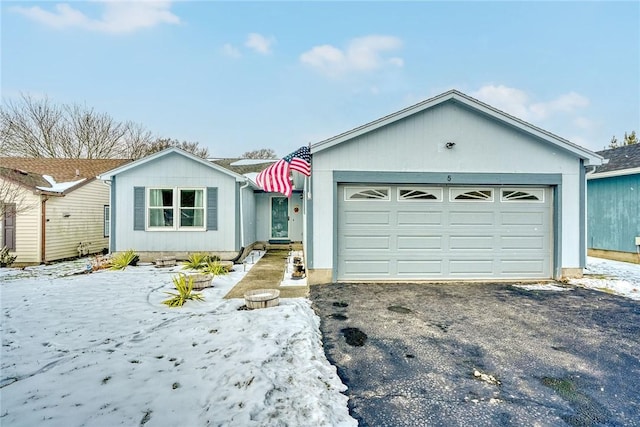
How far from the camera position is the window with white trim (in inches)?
377

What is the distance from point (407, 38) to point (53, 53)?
16334 millimetres

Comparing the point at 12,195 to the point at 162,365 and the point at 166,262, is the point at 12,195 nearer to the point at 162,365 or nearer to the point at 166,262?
the point at 166,262

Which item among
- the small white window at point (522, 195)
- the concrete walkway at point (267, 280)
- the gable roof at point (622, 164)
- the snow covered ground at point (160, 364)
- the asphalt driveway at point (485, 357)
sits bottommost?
the asphalt driveway at point (485, 357)

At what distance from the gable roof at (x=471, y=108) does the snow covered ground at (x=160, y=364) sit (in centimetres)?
361

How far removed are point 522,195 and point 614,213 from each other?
5.94 m

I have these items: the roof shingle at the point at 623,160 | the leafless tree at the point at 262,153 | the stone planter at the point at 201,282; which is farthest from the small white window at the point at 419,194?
the leafless tree at the point at 262,153

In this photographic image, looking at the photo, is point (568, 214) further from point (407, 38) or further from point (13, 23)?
point (13, 23)

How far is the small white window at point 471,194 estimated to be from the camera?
6926 millimetres

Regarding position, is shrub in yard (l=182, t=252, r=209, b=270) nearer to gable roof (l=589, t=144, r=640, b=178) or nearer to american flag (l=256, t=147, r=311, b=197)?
american flag (l=256, t=147, r=311, b=197)

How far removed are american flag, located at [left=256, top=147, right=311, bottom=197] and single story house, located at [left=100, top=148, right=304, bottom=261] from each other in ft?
9.80

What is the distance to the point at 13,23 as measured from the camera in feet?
34.3

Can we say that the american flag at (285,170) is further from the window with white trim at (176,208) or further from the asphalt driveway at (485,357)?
the window with white trim at (176,208)

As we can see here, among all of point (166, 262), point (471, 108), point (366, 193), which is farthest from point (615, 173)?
point (166, 262)

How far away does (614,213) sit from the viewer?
993 centimetres
